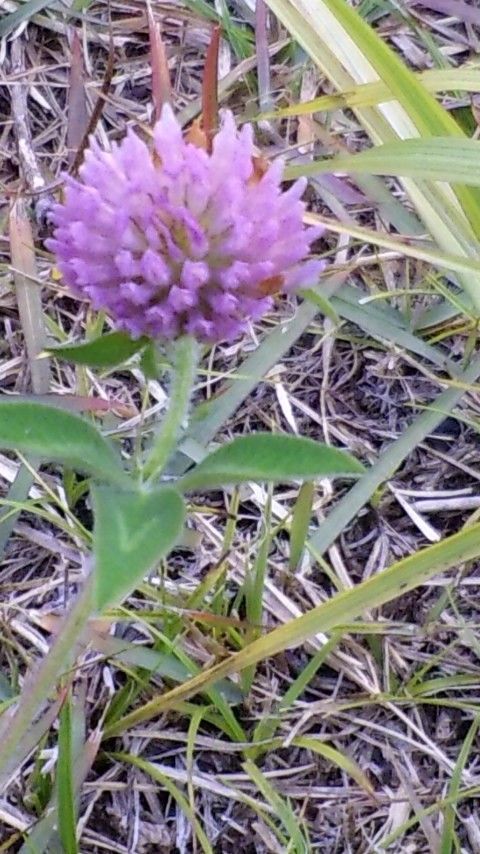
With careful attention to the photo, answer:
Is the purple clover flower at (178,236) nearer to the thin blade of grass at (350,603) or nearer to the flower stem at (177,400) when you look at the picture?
the flower stem at (177,400)

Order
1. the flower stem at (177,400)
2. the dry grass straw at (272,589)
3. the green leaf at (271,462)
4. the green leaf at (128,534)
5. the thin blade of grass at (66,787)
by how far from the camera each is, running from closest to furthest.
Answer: the green leaf at (128,534), the green leaf at (271,462), the flower stem at (177,400), the thin blade of grass at (66,787), the dry grass straw at (272,589)

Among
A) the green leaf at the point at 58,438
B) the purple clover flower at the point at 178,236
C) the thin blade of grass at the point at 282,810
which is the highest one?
the purple clover flower at the point at 178,236

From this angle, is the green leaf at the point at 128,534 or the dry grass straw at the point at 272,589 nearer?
the green leaf at the point at 128,534

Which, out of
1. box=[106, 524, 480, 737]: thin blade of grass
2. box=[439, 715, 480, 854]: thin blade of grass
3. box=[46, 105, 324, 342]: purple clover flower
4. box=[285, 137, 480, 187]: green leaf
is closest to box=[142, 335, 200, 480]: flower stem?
box=[46, 105, 324, 342]: purple clover flower

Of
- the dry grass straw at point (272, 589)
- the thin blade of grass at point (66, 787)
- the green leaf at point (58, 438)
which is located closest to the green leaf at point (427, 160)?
the dry grass straw at point (272, 589)

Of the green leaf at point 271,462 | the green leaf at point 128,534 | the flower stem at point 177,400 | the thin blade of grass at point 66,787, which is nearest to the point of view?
the green leaf at point 128,534

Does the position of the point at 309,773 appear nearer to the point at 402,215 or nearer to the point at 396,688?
the point at 396,688
